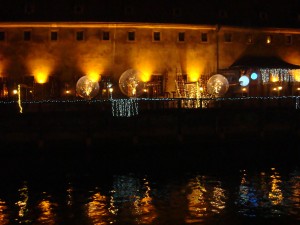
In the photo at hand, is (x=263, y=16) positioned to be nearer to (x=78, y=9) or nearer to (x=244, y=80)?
(x=244, y=80)

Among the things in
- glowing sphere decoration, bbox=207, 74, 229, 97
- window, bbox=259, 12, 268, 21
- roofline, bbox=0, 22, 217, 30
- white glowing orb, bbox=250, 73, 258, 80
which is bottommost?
glowing sphere decoration, bbox=207, 74, 229, 97

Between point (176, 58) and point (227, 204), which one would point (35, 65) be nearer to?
point (176, 58)

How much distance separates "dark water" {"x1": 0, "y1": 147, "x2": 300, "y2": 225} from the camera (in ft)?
66.1

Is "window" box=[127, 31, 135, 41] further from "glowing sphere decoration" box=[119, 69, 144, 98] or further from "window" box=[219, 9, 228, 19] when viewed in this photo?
"glowing sphere decoration" box=[119, 69, 144, 98]

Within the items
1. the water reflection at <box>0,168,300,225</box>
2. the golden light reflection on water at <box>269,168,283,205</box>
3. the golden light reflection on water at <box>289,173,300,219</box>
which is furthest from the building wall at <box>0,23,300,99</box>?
the golden light reflection on water at <box>289,173,300,219</box>

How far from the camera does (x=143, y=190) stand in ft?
81.8

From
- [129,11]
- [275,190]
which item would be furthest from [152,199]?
[129,11]

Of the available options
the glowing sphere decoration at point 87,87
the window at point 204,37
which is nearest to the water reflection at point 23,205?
the glowing sphere decoration at point 87,87

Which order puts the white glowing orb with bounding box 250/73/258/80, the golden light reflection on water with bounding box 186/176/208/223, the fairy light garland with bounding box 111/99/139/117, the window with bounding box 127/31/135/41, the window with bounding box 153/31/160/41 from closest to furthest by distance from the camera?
the golden light reflection on water with bounding box 186/176/208/223, the fairy light garland with bounding box 111/99/139/117, the window with bounding box 127/31/135/41, the window with bounding box 153/31/160/41, the white glowing orb with bounding box 250/73/258/80

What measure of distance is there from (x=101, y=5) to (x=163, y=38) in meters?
5.83

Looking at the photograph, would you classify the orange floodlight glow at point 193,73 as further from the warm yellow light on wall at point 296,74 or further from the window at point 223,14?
the warm yellow light on wall at point 296,74

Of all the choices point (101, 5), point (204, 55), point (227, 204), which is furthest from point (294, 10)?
point (227, 204)

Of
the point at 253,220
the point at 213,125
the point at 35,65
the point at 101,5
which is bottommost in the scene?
the point at 253,220

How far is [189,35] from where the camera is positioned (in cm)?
4822
